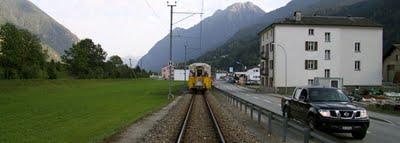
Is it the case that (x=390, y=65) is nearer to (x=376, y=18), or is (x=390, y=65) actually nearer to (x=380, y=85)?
(x=380, y=85)

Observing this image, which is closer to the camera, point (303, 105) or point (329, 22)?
point (303, 105)

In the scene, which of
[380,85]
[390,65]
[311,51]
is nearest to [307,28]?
[311,51]

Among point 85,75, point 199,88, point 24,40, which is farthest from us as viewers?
point 85,75

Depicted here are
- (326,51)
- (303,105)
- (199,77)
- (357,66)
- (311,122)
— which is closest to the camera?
(311,122)

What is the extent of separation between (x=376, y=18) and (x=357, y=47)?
89.3 metres

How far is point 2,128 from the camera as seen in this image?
66.5 feet

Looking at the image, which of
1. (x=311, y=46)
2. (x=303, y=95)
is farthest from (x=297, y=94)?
(x=311, y=46)

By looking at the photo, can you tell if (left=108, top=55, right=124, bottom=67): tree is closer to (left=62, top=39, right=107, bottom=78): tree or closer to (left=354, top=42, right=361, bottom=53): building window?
(left=62, top=39, right=107, bottom=78): tree

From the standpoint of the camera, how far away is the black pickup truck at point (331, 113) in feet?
60.2

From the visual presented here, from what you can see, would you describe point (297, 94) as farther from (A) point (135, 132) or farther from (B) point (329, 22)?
(B) point (329, 22)

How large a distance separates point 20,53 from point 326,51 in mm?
52906

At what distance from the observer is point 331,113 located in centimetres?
1848

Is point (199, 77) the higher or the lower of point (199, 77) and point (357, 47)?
the lower

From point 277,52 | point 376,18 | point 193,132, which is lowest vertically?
point 193,132
